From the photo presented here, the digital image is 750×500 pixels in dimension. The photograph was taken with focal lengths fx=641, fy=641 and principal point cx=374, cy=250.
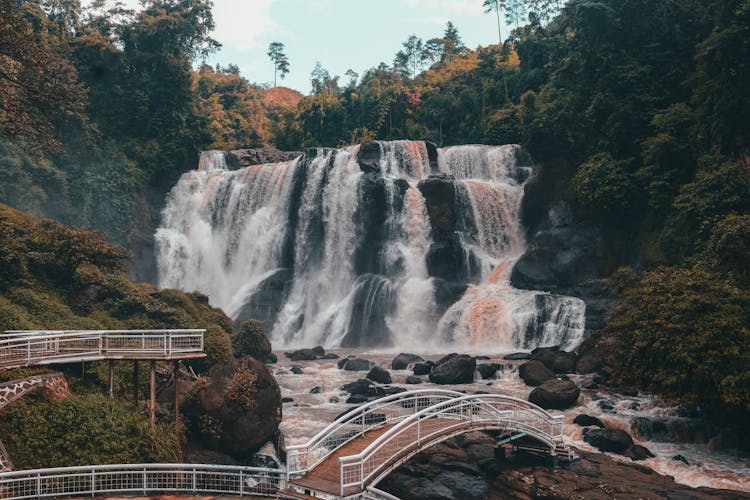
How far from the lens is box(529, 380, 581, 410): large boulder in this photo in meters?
25.4

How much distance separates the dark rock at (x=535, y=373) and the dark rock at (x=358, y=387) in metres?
7.12

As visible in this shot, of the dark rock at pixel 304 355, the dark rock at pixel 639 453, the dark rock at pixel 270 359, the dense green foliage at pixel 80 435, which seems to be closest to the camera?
the dense green foliage at pixel 80 435

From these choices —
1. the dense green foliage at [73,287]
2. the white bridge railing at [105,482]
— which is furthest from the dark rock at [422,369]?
the white bridge railing at [105,482]

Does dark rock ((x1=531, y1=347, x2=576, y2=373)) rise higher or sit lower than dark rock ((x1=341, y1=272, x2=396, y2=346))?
lower

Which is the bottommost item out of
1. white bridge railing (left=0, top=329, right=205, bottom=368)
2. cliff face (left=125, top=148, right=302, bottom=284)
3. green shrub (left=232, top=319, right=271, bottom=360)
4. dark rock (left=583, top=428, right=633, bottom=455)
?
dark rock (left=583, top=428, right=633, bottom=455)

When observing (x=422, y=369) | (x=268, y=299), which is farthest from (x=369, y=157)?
(x=422, y=369)

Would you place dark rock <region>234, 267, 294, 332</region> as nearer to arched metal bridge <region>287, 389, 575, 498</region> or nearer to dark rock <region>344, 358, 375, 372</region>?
dark rock <region>344, 358, 375, 372</region>

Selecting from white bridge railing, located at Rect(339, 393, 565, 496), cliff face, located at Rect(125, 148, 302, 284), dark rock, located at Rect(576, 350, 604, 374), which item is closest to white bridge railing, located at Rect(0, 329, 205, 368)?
white bridge railing, located at Rect(339, 393, 565, 496)

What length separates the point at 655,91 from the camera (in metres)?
42.3

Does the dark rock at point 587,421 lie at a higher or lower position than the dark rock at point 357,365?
lower

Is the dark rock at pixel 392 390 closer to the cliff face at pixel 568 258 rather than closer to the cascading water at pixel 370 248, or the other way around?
the cascading water at pixel 370 248

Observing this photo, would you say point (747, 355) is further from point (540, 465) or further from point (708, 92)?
point (708, 92)

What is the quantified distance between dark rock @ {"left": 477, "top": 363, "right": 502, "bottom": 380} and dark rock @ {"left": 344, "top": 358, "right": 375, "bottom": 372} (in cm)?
621

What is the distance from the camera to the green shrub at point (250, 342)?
34.5 m
